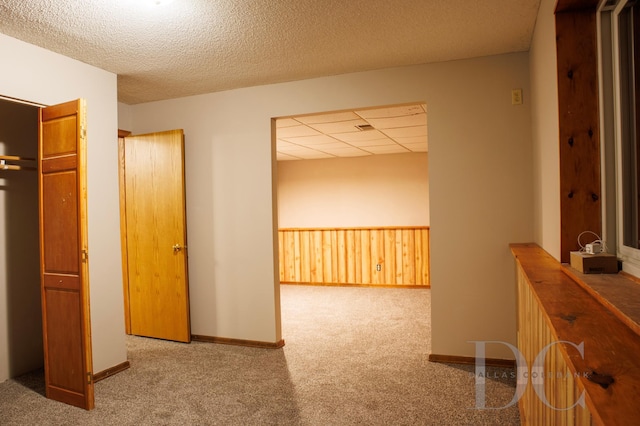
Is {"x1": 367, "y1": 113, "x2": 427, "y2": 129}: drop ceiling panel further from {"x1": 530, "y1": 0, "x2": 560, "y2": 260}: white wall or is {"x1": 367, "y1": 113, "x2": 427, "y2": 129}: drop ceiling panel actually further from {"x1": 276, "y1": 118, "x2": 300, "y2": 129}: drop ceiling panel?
{"x1": 530, "y1": 0, "x2": 560, "y2": 260}: white wall

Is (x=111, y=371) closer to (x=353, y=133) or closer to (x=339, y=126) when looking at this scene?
(x=339, y=126)

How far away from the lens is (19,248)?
3311 millimetres

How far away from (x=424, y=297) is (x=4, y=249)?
473 centimetres

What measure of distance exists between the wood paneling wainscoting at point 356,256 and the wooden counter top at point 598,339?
5097 mm

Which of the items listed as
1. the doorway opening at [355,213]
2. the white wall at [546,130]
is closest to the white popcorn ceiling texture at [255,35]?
the white wall at [546,130]

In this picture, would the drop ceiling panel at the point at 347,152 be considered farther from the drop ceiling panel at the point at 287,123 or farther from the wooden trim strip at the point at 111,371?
the wooden trim strip at the point at 111,371

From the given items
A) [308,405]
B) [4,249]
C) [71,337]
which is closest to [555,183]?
[308,405]

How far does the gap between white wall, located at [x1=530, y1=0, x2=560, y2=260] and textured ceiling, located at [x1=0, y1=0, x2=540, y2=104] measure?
0.84ft

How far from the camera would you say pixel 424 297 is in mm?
5816

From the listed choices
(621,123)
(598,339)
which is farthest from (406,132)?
(598,339)

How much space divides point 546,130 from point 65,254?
2998mm

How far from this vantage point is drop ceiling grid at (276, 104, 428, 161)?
421 cm

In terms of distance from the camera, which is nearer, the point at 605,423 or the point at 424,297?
the point at 605,423

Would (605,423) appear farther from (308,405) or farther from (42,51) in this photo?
(42,51)
